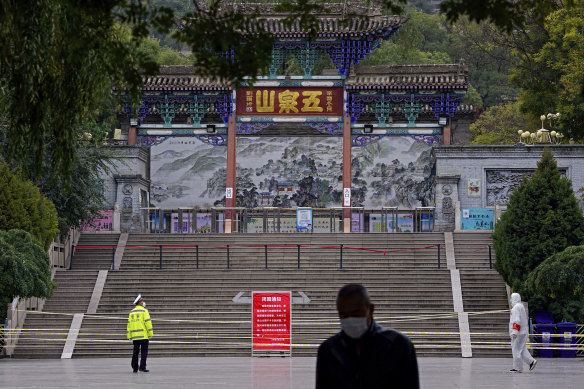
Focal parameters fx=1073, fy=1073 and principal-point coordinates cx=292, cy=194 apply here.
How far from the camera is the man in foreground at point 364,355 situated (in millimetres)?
6168

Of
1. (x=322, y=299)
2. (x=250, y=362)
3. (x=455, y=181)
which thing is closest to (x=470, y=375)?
(x=250, y=362)

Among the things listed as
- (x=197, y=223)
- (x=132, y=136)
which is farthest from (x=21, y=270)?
(x=132, y=136)

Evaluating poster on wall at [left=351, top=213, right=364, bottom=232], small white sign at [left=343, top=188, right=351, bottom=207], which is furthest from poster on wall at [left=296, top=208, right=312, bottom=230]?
small white sign at [left=343, top=188, right=351, bottom=207]

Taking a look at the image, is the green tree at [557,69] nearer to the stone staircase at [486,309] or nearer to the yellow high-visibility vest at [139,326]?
the stone staircase at [486,309]

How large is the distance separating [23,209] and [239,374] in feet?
40.9

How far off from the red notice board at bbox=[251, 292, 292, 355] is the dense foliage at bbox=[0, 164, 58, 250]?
7.63m

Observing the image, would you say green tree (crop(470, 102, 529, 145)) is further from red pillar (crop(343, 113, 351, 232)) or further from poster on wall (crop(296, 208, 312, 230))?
poster on wall (crop(296, 208, 312, 230))

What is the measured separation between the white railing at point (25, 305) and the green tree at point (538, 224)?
1270 cm

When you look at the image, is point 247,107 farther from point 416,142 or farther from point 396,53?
point 396,53

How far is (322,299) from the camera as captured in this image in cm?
2900

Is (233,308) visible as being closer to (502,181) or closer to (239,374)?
(239,374)

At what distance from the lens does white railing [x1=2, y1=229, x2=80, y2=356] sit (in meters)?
26.0

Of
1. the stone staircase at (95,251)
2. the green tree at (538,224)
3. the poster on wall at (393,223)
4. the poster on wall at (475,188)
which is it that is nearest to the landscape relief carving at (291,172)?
the poster on wall at (393,223)

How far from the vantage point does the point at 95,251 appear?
34906mm
